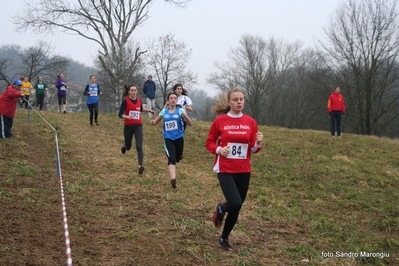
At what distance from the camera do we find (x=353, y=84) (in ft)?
128

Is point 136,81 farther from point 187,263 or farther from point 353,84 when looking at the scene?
point 187,263

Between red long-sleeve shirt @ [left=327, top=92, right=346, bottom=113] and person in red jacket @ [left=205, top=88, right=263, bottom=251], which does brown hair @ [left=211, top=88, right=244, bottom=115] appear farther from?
red long-sleeve shirt @ [left=327, top=92, right=346, bottom=113]

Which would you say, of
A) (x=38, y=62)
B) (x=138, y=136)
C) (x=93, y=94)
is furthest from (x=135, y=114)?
(x=38, y=62)

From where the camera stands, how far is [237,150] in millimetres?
4578

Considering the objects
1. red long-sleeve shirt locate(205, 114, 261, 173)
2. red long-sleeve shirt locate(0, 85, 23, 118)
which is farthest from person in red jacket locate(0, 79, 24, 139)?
red long-sleeve shirt locate(205, 114, 261, 173)

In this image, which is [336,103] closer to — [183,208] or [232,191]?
[183,208]

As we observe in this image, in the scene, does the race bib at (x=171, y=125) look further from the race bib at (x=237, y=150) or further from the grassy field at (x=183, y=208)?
the race bib at (x=237, y=150)

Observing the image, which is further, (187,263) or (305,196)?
(305,196)

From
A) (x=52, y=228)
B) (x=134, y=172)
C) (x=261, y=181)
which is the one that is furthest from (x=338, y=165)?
(x=52, y=228)

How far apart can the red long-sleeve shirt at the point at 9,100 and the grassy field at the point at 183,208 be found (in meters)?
0.93

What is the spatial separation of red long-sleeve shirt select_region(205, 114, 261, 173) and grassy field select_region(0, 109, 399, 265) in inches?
43.8

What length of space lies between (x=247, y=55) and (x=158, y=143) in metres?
42.6

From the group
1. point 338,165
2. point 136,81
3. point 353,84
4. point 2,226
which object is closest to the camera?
point 2,226

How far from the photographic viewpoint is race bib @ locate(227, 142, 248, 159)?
4.56 m
